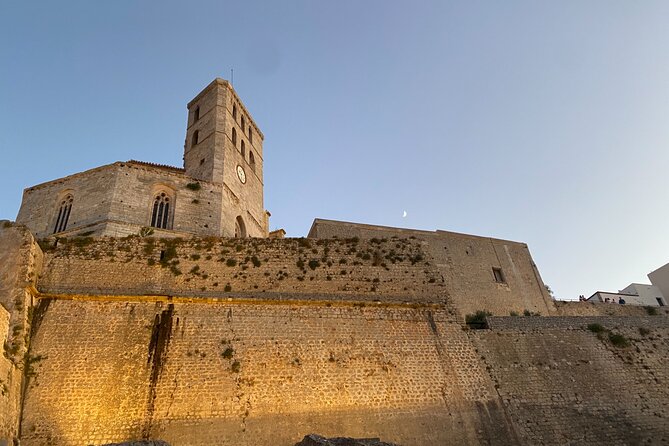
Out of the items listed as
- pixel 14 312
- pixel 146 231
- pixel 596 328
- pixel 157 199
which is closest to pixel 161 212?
pixel 157 199

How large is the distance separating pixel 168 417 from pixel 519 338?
10109 mm

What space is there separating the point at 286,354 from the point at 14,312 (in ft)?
21.4

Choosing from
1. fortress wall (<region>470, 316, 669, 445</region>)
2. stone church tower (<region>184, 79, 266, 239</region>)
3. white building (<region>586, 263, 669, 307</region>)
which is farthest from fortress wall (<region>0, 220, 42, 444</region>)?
white building (<region>586, 263, 669, 307</region>)

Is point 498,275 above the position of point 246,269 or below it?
above

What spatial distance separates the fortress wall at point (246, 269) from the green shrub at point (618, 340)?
234 inches

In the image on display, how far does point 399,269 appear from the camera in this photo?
14391mm

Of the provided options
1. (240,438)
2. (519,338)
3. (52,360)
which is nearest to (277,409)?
Answer: (240,438)

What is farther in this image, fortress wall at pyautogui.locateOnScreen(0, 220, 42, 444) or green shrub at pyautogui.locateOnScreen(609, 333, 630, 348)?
green shrub at pyautogui.locateOnScreen(609, 333, 630, 348)

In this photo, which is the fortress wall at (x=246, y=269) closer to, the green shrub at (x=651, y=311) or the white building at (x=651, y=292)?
the green shrub at (x=651, y=311)

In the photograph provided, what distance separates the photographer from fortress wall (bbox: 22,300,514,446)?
32.8ft

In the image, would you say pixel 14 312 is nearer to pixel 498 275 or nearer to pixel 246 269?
pixel 246 269

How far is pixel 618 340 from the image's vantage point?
14.8 meters

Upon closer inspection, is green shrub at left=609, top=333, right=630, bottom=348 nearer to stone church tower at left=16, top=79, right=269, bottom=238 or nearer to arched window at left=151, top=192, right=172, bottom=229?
stone church tower at left=16, top=79, right=269, bottom=238

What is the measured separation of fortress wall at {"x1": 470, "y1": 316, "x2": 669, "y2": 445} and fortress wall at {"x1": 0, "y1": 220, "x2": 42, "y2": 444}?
453 inches
